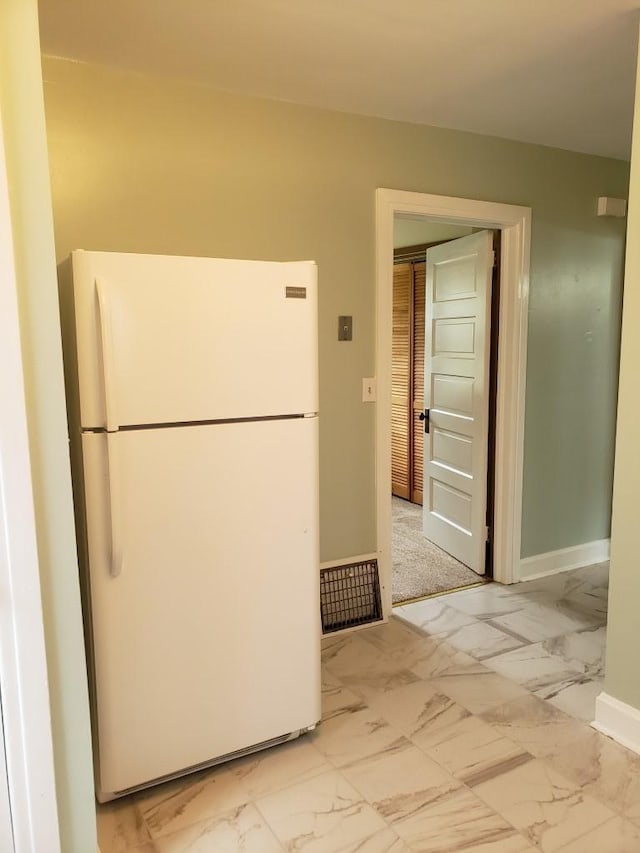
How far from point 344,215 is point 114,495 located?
1.76m

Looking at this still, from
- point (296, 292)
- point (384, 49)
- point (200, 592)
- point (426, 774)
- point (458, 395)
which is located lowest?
point (426, 774)

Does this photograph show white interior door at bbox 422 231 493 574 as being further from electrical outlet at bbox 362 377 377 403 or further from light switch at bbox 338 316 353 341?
light switch at bbox 338 316 353 341

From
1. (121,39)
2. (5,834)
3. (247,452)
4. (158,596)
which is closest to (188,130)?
(121,39)

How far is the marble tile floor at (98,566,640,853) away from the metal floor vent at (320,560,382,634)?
0.14m

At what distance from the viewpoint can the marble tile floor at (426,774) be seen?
1.83 metres

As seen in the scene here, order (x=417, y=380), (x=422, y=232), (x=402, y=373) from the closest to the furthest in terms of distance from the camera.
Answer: (x=422, y=232) → (x=417, y=380) → (x=402, y=373)

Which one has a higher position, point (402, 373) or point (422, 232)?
point (422, 232)

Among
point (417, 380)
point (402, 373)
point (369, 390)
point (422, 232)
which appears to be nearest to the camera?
point (369, 390)

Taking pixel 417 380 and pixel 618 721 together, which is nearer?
pixel 618 721

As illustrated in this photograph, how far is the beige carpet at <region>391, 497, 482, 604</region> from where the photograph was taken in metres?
3.60

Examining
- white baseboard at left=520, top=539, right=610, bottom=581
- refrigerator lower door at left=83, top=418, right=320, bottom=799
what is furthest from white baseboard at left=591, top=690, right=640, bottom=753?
white baseboard at left=520, top=539, right=610, bottom=581

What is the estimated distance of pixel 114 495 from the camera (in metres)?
1.78

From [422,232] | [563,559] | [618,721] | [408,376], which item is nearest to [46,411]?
[618,721]

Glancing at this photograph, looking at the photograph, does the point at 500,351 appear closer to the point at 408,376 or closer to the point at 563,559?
the point at 563,559
